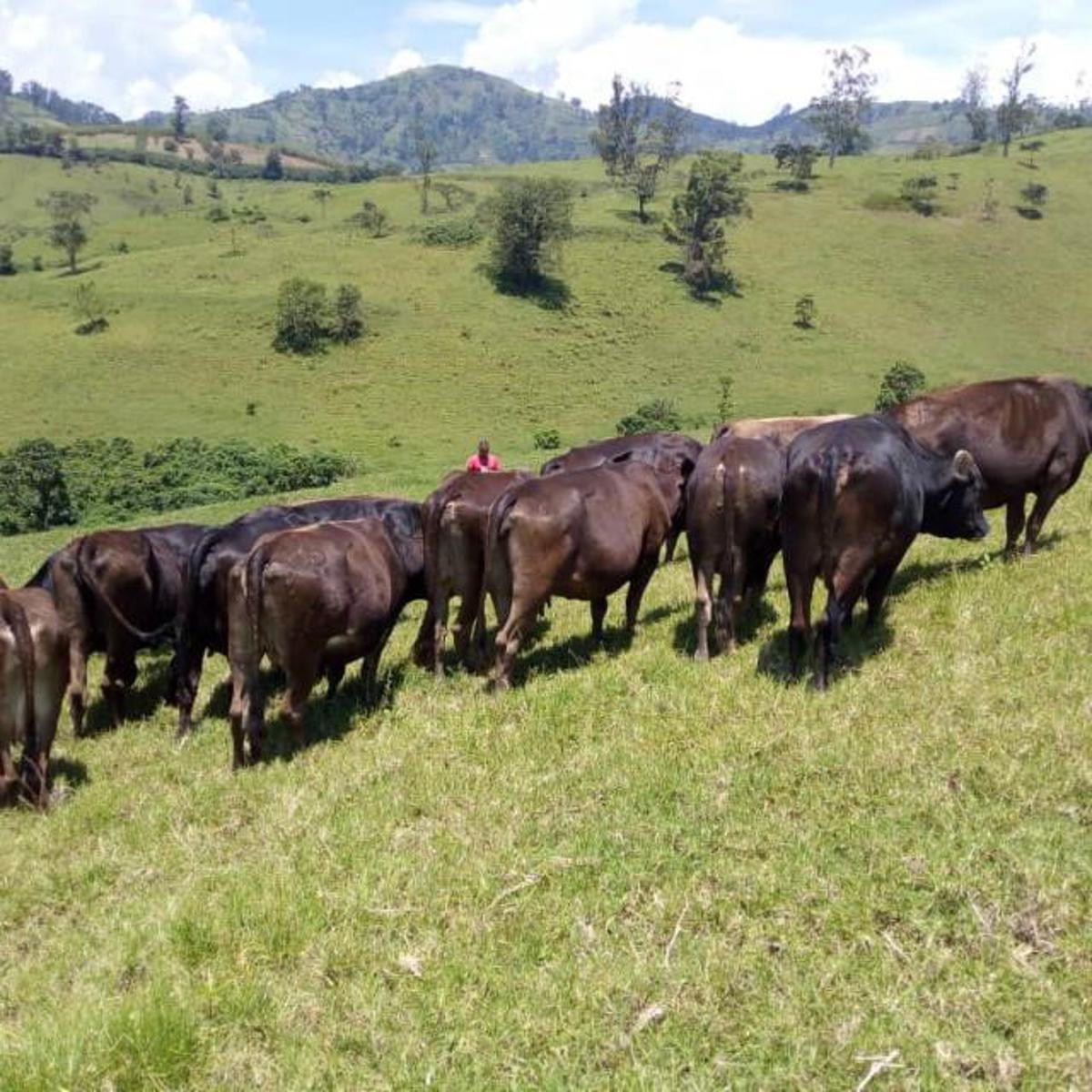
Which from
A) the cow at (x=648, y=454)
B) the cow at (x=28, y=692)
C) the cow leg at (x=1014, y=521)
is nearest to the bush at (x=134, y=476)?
the cow at (x=648, y=454)

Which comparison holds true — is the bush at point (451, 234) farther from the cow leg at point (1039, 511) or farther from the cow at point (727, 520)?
the cow at point (727, 520)

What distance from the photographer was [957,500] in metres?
9.58

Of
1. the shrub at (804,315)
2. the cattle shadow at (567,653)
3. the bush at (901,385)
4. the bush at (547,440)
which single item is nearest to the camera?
the cattle shadow at (567,653)

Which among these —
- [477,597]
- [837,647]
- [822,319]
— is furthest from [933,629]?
[822,319]

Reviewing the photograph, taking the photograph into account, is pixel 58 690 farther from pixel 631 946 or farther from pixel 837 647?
pixel 837 647

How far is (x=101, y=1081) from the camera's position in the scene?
4.06 meters

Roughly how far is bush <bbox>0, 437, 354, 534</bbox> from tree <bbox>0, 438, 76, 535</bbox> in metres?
0.04

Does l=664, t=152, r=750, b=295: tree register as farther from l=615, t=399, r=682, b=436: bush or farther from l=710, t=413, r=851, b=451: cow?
l=710, t=413, r=851, b=451: cow

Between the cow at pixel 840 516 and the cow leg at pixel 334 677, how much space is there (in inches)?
167

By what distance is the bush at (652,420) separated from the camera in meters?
55.2

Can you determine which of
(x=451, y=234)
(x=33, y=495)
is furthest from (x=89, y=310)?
(x=33, y=495)

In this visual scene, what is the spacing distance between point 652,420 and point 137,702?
4692cm

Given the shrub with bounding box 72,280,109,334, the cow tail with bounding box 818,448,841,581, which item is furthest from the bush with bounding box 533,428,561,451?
the cow tail with bounding box 818,448,841,581

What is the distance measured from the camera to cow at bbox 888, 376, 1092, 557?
10391mm
